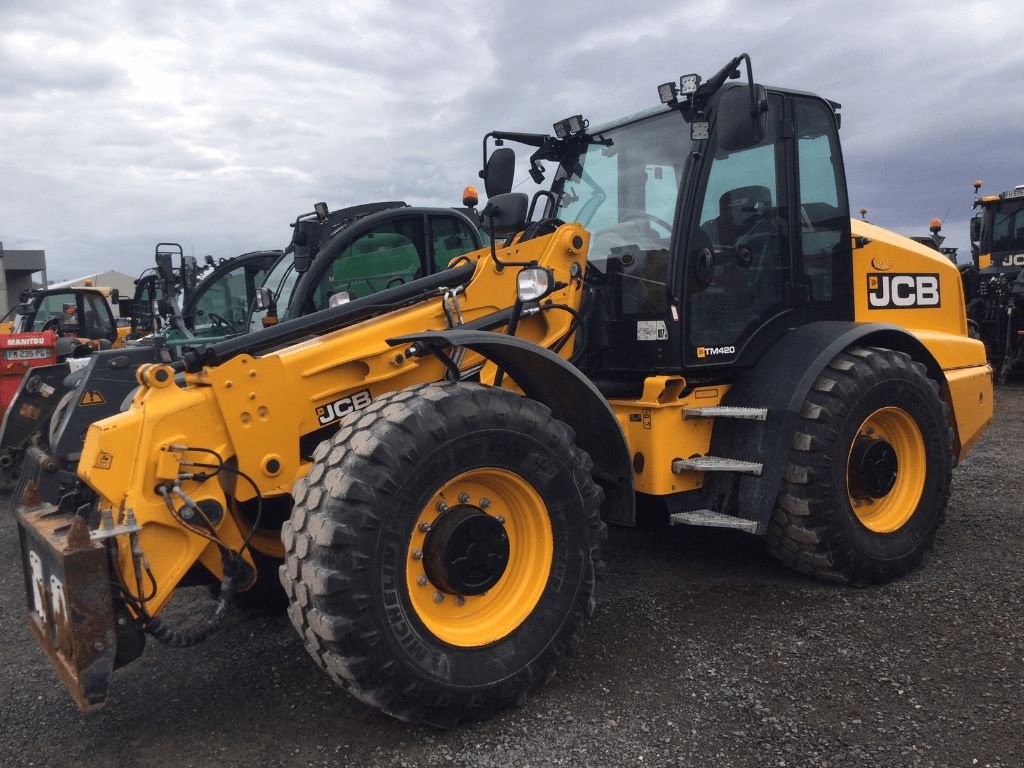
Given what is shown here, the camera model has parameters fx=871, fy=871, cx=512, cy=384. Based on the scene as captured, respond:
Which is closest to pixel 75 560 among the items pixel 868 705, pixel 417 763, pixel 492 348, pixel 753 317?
pixel 417 763

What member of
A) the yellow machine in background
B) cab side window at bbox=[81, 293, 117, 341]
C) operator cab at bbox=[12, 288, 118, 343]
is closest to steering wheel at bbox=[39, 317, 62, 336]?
operator cab at bbox=[12, 288, 118, 343]

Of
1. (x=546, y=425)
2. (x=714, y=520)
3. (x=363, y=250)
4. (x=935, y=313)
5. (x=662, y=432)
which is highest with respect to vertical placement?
(x=363, y=250)

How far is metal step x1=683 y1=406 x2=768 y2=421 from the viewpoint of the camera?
13.5 ft

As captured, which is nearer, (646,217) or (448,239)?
(646,217)

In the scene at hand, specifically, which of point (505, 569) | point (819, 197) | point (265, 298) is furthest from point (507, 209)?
point (265, 298)

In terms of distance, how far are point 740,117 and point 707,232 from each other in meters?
0.61

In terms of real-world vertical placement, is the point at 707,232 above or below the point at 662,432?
above

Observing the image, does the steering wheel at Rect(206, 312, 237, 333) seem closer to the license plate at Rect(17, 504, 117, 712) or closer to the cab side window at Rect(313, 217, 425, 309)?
the cab side window at Rect(313, 217, 425, 309)

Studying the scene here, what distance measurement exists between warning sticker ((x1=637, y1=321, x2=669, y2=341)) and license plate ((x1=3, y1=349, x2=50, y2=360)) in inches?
311

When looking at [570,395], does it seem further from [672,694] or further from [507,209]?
[672,694]

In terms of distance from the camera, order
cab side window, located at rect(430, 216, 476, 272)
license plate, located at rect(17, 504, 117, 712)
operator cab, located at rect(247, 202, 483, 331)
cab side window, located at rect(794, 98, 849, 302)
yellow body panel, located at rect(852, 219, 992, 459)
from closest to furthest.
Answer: license plate, located at rect(17, 504, 117, 712) → cab side window, located at rect(794, 98, 849, 302) → yellow body panel, located at rect(852, 219, 992, 459) → operator cab, located at rect(247, 202, 483, 331) → cab side window, located at rect(430, 216, 476, 272)

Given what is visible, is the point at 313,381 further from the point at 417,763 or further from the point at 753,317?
the point at 753,317

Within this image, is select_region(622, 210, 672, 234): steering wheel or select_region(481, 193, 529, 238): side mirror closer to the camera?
select_region(481, 193, 529, 238): side mirror

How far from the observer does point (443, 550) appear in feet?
10.2
